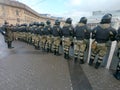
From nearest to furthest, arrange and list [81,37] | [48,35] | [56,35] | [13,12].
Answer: [81,37] < [56,35] < [48,35] < [13,12]

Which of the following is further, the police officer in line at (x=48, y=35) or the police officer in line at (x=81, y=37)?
the police officer in line at (x=48, y=35)

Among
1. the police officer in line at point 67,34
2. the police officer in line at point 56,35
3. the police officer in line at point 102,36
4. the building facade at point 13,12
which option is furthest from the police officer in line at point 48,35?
the building facade at point 13,12

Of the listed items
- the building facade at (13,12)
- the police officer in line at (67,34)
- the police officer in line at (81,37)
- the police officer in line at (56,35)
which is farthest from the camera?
the building facade at (13,12)

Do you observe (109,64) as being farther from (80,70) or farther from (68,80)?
(68,80)

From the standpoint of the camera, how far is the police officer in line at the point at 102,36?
5.54 meters

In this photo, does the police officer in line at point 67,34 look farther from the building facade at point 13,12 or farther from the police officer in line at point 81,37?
the building facade at point 13,12

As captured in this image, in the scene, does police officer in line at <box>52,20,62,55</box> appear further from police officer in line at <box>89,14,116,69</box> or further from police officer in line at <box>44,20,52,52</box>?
police officer in line at <box>89,14,116,69</box>

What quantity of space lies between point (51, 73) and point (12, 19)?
37.0 m

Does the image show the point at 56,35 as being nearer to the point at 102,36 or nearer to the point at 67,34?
the point at 67,34

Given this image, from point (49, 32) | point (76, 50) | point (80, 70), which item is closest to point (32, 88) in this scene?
point (80, 70)

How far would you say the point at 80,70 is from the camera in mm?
5812

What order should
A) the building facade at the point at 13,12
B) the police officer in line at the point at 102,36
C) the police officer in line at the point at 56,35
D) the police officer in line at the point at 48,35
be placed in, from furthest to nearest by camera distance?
the building facade at the point at 13,12 → the police officer in line at the point at 48,35 → the police officer in line at the point at 56,35 → the police officer in line at the point at 102,36

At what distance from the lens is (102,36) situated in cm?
575

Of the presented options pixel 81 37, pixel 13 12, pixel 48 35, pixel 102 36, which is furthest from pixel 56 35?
pixel 13 12
